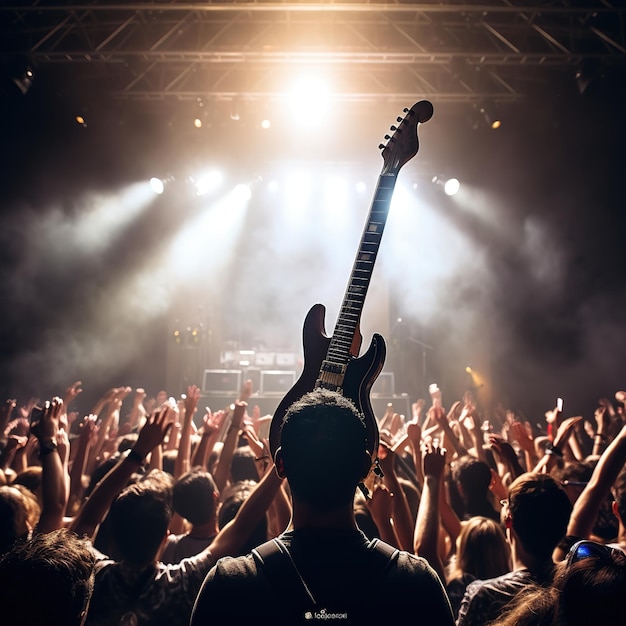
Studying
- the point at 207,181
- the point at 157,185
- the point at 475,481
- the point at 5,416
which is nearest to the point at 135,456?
the point at 475,481

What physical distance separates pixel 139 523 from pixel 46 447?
79 centimetres

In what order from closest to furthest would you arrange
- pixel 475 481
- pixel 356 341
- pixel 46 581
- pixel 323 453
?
pixel 323 453
pixel 46 581
pixel 356 341
pixel 475 481

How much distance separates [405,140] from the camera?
92.0 inches

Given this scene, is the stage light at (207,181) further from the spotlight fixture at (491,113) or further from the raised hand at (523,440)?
the raised hand at (523,440)

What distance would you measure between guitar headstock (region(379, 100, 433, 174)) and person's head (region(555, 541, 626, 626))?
1684mm

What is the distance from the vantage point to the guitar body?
70.3 inches

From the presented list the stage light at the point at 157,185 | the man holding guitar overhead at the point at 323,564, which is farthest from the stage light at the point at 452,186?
the man holding guitar overhead at the point at 323,564

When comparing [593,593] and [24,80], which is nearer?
[593,593]

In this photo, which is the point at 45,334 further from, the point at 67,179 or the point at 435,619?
the point at 435,619

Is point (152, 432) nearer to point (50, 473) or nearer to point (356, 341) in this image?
point (50, 473)

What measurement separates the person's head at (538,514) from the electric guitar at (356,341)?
2.66 feet

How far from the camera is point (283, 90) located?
9359 millimetres

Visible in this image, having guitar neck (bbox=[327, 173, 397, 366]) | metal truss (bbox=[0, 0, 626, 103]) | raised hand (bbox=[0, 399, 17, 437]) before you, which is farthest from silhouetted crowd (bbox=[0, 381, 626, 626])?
metal truss (bbox=[0, 0, 626, 103])

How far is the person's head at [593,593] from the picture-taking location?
1.28 meters
